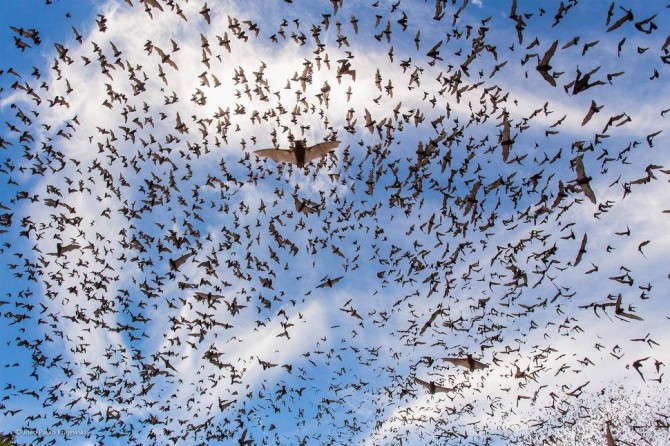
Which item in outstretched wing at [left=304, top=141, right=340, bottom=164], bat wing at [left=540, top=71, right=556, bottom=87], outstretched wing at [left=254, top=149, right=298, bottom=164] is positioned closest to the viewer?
bat wing at [left=540, top=71, right=556, bottom=87]

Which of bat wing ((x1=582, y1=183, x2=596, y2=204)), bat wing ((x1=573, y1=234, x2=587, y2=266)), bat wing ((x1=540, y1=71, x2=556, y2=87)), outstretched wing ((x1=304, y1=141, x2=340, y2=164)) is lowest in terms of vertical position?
bat wing ((x1=573, y1=234, x2=587, y2=266))

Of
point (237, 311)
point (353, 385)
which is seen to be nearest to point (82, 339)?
point (237, 311)

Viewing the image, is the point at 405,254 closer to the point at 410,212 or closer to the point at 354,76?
the point at 410,212

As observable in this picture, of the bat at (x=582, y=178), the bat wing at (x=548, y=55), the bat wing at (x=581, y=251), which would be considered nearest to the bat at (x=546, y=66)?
the bat wing at (x=548, y=55)

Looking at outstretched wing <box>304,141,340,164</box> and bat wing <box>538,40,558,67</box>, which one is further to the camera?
outstretched wing <box>304,141,340,164</box>

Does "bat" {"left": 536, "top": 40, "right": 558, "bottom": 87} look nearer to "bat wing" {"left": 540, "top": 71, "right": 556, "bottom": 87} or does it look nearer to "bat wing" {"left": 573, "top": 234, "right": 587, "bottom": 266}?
"bat wing" {"left": 540, "top": 71, "right": 556, "bottom": 87}

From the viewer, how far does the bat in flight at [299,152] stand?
51.5ft

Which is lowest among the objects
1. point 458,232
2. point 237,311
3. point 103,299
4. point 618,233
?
point 618,233

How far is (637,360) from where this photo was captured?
15.6 m

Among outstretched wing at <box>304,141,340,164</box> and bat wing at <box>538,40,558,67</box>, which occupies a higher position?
outstretched wing at <box>304,141,340,164</box>

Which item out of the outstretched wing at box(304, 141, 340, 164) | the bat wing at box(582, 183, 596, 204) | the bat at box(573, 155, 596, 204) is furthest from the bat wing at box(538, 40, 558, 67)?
the outstretched wing at box(304, 141, 340, 164)

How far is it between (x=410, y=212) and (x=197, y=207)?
1332 centimetres

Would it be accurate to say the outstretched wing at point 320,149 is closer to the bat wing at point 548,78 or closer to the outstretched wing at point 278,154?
the outstretched wing at point 278,154

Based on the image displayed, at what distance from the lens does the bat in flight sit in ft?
51.5
